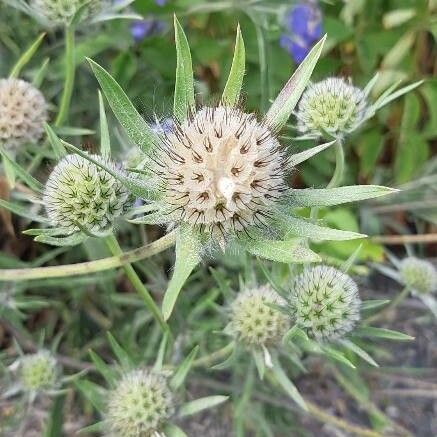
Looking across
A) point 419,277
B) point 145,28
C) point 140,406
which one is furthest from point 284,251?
point 145,28

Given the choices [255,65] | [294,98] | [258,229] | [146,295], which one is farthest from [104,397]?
[255,65]

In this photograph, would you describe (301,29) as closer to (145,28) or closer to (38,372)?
(145,28)

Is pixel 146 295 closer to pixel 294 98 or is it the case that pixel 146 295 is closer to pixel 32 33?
pixel 294 98

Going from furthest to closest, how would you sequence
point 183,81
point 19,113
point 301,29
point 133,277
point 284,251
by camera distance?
point 301,29
point 19,113
point 133,277
point 183,81
point 284,251

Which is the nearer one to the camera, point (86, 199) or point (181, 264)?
point (181, 264)

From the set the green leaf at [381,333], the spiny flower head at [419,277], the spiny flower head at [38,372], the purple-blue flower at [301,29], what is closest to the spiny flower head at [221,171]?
the green leaf at [381,333]

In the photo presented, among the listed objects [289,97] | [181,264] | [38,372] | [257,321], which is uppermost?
[289,97]
